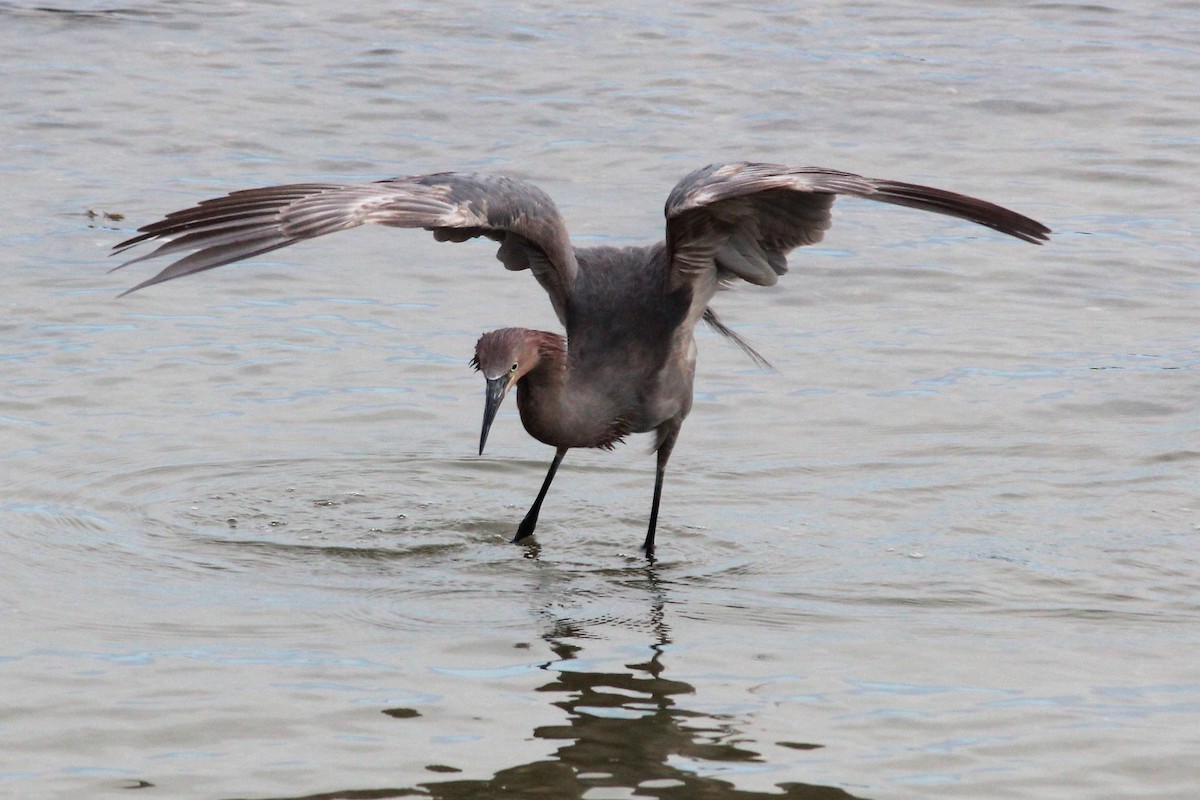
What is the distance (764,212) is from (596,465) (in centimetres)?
212

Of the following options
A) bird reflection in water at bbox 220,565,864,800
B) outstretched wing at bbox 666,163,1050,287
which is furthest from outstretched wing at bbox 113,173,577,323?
bird reflection in water at bbox 220,565,864,800

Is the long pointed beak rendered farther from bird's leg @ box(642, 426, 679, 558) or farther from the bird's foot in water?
bird's leg @ box(642, 426, 679, 558)

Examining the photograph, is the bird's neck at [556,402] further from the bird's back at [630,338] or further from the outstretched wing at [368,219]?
the outstretched wing at [368,219]

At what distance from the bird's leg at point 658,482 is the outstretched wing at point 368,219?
841mm

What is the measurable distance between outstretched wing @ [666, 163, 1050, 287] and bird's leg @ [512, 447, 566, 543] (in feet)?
3.27

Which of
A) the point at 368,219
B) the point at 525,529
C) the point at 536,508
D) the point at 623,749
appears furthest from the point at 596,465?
the point at 623,749

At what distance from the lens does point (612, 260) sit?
25.8ft

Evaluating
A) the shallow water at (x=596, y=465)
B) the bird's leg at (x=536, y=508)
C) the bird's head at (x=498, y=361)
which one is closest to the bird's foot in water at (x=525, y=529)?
the bird's leg at (x=536, y=508)

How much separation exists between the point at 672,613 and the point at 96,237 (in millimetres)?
6557

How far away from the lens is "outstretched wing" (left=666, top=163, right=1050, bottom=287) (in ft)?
19.7

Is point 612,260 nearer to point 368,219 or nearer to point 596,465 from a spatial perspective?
point 596,465

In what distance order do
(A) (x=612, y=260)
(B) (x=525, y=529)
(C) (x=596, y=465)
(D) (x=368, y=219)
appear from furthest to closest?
(C) (x=596, y=465), (A) (x=612, y=260), (B) (x=525, y=529), (D) (x=368, y=219)

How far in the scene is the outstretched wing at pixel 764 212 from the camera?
6.02m

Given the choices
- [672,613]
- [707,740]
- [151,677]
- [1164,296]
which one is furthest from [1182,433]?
[151,677]
